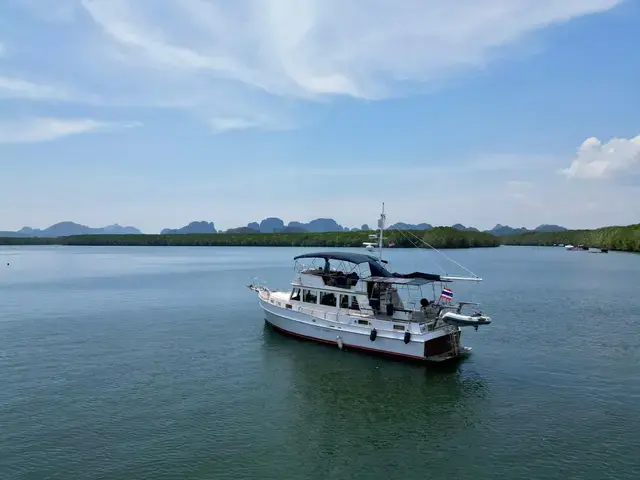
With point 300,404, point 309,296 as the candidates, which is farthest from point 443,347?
point 300,404

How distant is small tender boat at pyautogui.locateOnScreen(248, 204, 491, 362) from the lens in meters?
32.9

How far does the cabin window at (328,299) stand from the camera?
126ft

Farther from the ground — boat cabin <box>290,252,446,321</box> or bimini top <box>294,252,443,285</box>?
bimini top <box>294,252,443,285</box>

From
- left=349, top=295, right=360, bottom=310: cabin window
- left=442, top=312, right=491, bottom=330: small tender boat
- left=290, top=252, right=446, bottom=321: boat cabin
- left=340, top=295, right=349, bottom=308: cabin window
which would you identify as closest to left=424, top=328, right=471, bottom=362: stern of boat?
left=442, top=312, right=491, bottom=330: small tender boat

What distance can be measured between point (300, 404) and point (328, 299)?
530 inches

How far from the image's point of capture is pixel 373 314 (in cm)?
3569

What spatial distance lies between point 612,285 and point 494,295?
26.4 metres

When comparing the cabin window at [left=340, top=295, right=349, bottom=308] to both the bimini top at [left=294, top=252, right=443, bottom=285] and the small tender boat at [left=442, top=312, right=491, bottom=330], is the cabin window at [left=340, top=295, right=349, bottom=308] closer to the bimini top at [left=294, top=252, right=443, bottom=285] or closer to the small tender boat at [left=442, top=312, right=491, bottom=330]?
the bimini top at [left=294, top=252, right=443, bottom=285]

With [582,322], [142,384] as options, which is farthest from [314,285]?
[582,322]

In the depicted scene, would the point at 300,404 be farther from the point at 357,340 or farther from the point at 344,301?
the point at 344,301

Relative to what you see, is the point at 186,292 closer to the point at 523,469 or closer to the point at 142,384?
the point at 142,384

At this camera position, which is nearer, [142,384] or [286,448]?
[286,448]

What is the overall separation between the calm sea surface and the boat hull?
0.88m

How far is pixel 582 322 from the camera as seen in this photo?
4712cm
